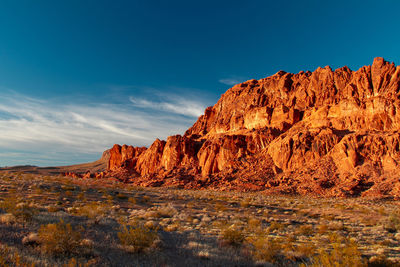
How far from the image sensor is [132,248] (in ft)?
25.3

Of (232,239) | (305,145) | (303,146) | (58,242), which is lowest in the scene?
(232,239)

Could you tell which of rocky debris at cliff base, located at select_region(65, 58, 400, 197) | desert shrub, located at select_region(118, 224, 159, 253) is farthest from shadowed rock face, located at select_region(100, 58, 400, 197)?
desert shrub, located at select_region(118, 224, 159, 253)

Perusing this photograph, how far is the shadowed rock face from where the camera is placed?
42.7m

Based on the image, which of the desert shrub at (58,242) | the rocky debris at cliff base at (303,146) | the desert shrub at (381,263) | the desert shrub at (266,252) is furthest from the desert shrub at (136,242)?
the rocky debris at cliff base at (303,146)

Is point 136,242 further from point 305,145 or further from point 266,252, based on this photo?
point 305,145

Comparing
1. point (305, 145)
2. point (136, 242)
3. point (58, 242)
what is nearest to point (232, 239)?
point (136, 242)

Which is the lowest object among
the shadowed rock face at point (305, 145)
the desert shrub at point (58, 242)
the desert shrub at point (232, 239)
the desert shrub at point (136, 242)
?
the desert shrub at point (232, 239)

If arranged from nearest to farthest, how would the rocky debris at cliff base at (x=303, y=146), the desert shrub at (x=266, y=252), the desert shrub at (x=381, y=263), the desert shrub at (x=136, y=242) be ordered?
the desert shrub at (x=381, y=263), the desert shrub at (x=136, y=242), the desert shrub at (x=266, y=252), the rocky debris at cliff base at (x=303, y=146)

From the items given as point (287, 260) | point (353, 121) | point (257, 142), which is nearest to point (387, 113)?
point (353, 121)

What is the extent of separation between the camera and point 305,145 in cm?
5291

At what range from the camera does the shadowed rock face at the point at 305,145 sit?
4272 cm

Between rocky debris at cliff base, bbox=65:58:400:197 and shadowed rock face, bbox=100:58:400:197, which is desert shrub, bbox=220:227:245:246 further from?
rocky debris at cliff base, bbox=65:58:400:197

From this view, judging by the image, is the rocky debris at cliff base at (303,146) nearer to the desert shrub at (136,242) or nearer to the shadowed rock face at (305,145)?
the shadowed rock face at (305,145)

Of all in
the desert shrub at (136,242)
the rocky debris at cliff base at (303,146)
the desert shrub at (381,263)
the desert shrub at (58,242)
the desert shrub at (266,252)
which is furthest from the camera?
the rocky debris at cliff base at (303,146)
